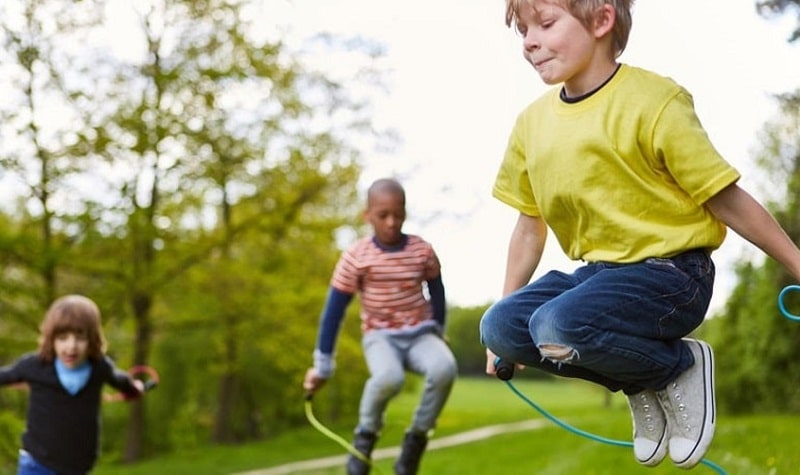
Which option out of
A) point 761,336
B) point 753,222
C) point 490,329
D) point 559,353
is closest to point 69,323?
point 490,329

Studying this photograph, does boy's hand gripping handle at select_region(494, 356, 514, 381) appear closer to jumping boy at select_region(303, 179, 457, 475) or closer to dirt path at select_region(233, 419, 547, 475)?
jumping boy at select_region(303, 179, 457, 475)

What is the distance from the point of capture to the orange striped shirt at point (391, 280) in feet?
19.8

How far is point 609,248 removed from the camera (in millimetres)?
3422

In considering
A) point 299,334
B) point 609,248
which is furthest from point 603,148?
point 299,334

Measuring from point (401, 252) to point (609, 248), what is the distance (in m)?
2.75

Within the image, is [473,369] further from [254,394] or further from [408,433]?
[408,433]

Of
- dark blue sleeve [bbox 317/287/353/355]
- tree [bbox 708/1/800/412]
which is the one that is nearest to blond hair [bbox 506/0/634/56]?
dark blue sleeve [bbox 317/287/353/355]

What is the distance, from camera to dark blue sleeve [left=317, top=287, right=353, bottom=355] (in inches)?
242

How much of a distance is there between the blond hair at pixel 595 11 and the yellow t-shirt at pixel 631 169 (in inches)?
3.6

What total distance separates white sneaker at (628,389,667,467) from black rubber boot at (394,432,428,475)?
8.32 feet

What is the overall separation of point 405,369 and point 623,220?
2906 millimetres

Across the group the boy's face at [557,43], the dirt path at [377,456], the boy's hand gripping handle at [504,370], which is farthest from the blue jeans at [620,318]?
the dirt path at [377,456]

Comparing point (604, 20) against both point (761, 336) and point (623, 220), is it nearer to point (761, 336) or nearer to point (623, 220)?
point (623, 220)

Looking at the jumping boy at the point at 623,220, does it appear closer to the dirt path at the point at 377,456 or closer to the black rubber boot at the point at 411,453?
the black rubber boot at the point at 411,453
